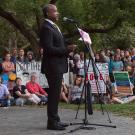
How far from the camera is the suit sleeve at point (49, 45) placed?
9305mm

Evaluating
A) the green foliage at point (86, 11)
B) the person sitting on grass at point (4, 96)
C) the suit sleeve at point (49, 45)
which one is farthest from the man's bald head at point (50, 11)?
the green foliage at point (86, 11)

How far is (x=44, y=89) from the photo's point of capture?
1784 centimetres

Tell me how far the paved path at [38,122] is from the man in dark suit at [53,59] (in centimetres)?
39

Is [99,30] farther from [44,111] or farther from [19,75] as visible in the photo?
[44,111]

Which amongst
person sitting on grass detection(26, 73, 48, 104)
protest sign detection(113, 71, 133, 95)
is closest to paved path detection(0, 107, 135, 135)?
person sitting on grass detection(26, 73, 48, 104)

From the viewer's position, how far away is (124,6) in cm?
2197

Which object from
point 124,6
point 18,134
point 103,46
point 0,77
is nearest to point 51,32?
point 18,134

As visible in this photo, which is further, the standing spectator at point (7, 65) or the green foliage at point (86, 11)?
the green foliage at point (86, 11)

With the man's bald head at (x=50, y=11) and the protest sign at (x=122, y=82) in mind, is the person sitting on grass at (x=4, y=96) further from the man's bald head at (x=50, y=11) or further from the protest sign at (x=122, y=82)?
the man's bald head at (x=50, y=11)

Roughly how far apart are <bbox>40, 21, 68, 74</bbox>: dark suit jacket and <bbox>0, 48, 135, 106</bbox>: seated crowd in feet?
18.3

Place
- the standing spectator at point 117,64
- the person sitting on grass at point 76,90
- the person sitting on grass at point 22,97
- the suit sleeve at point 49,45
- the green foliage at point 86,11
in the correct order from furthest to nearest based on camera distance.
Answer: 1. the green foliage at point 86,11
2. the standing spectator at point 117,64
3. the person sitting on grass at point 76,90
4. the person sitting on grass at point 22,97
5. the suit sleeve at point 49,45

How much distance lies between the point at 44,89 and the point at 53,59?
8.43 meters

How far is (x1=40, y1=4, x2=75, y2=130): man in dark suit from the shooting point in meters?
9.38

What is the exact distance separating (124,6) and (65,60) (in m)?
12.8
